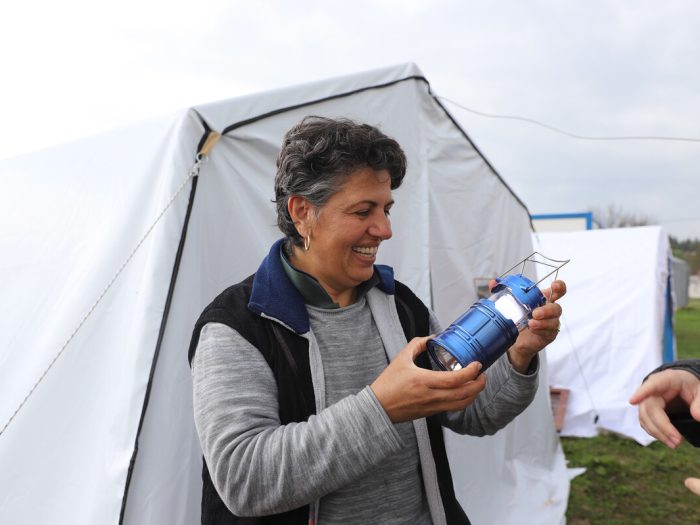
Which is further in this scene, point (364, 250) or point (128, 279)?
point (128, 279)

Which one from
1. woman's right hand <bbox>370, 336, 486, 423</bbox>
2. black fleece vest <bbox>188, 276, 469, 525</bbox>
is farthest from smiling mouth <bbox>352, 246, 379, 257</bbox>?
woman's right hand <bbox>370, 336, 486, 423</bbox>

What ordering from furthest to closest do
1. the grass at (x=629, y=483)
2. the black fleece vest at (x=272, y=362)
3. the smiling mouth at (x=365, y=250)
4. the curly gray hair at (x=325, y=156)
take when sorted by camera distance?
the grass at (x=629, y=483) < the smiling mouth at (x=365, y=250) < the curly gray hair at (x=325, y=156) < the black fleece vest at (x=272, y=362)

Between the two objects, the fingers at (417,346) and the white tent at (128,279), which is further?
the white tent at (128,279)

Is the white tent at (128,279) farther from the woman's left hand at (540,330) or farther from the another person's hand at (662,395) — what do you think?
the another person's hand at (662,395)

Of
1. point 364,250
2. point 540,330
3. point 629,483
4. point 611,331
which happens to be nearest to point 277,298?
point 364,250

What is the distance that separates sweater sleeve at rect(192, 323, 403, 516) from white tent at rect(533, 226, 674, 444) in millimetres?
4370

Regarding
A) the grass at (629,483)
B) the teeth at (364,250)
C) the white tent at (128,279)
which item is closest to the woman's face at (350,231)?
the teeth at (364,250)

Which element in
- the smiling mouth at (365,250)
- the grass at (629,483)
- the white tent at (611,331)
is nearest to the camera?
the smiling mouth at (365,250)

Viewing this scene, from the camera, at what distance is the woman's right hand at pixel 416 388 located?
0.98 metres

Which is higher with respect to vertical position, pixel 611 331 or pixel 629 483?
pixel 611 331

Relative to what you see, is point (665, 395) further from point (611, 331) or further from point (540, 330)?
point (611, 331)

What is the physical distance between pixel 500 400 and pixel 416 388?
1.84 ft

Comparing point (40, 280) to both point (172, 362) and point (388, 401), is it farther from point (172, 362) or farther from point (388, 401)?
point (388, 401)

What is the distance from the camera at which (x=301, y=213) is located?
1.34 meters
